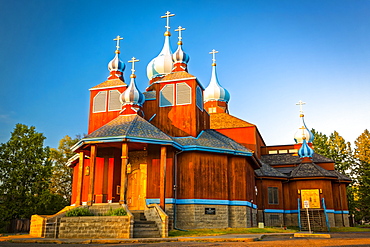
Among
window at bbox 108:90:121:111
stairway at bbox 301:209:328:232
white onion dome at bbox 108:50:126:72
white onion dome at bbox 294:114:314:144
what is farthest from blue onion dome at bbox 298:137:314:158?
window at bbox 108:90:121:111

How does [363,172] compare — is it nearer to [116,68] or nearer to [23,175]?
[116,68]

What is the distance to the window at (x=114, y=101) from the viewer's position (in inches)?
1071

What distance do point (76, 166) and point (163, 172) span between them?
1118 cm

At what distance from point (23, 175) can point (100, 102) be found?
34.1 feet

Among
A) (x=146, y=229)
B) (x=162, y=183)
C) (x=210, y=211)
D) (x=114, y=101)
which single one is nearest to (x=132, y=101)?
(x=114, y=101)

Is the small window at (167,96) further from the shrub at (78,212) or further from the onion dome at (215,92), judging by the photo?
the onion dome at (215,92)

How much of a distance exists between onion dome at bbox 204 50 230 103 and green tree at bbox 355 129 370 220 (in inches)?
782

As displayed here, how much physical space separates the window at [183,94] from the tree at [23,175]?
48.4 ft

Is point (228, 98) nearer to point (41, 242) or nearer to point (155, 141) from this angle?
point (155, 141)

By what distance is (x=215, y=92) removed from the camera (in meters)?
41.3

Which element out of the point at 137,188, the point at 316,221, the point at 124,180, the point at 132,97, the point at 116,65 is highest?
the point at 116,65

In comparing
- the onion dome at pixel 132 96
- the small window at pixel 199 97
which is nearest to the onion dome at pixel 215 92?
the small window at pixel 199 97

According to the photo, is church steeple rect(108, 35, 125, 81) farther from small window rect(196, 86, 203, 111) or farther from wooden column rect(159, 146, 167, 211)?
wooden column rect(159, 146, 167, 211)

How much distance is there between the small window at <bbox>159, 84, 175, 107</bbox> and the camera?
26.1m
